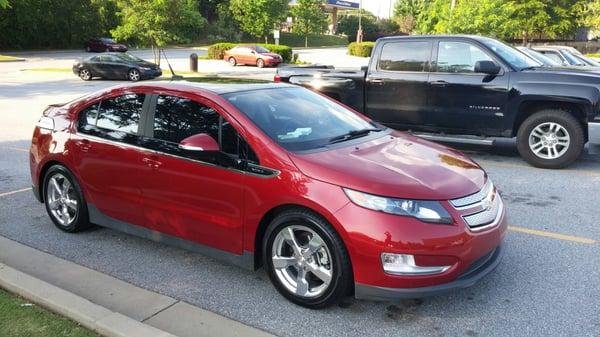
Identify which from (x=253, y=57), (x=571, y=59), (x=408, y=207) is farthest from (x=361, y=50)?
(x=408, y=207)

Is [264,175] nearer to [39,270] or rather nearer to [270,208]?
[270,208]

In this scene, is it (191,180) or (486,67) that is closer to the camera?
(191,180)

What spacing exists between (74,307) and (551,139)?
667 cm

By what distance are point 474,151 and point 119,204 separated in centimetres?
630

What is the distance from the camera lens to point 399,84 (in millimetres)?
8672

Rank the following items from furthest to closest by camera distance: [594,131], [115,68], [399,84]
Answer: [115,68]
[399,84]
[594,131]

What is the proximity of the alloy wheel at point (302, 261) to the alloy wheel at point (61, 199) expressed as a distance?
2393 mm

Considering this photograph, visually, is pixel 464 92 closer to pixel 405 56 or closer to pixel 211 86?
pixel 405 56

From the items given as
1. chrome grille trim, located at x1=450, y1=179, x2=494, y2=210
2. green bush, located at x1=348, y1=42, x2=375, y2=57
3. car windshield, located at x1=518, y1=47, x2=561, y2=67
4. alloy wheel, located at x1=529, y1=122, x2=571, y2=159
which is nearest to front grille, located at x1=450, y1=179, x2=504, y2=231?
chrome grille trim, located at x1=450, y1=179, x2=494, y2=210

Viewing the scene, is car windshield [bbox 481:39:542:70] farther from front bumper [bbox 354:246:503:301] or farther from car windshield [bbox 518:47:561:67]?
front bumper [bbox 354:246:503:301]

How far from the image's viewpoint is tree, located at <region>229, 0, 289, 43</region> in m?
55.8

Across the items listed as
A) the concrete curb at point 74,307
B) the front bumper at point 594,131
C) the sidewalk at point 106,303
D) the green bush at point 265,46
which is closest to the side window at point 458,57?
the front bumper at point 594,131

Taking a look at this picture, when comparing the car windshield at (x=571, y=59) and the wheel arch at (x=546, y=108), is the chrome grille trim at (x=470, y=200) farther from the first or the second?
the car windshield at (x=571, y=59)

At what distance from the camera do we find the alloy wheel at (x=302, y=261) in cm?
359
